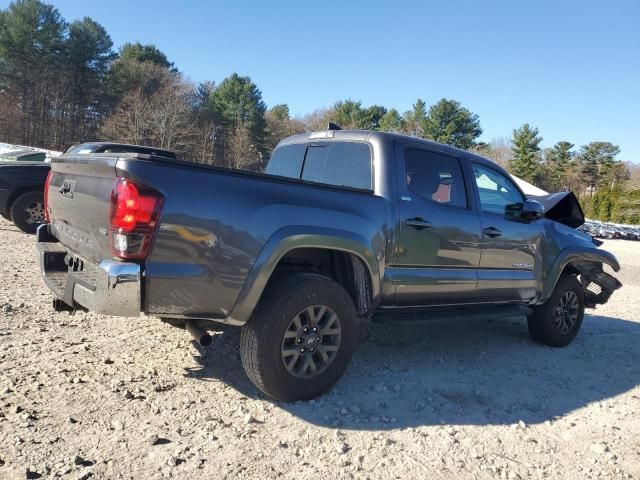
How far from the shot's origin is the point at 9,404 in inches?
116

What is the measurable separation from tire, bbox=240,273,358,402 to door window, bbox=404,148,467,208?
121 cm

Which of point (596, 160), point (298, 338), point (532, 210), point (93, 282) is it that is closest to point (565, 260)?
point (532, 210)

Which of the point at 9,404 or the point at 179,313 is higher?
the point at 179,313

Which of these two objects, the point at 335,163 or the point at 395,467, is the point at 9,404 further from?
the point at 335,163

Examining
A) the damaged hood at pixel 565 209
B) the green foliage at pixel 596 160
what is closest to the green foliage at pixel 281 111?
the green foliage at pixel 596 160

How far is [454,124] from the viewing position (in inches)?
2421

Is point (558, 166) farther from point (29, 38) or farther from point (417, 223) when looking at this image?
point (417, 223)

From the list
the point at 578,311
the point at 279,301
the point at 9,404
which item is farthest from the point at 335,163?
the point at 578,311

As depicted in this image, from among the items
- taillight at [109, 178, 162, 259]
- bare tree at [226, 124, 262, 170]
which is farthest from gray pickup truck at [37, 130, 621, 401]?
bare tree at [226, 124, 262, 170]

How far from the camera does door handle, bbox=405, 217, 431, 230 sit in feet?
12.3

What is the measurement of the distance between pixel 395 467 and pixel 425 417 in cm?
70

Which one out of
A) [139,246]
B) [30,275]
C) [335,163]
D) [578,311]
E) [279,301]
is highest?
[335,163]

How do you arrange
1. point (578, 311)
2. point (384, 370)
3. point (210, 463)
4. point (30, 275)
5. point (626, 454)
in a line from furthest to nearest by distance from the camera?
point (30, 275) → point (578, 311) → point (384, 370) → point (626, 454) → point (210, 463)

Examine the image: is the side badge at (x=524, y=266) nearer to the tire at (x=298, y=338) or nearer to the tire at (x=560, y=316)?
the tire at (x=560, y=316)
